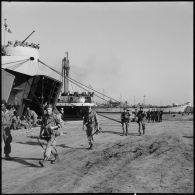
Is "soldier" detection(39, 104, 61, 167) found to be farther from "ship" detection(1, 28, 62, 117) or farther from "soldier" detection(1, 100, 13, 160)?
"ship" detection(1, 28, 62, 117)

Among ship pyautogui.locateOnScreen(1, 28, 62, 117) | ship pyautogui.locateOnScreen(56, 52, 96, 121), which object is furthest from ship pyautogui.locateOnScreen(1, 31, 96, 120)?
ship pyautogui.locateOnScreen(56, 52, 96, 121)

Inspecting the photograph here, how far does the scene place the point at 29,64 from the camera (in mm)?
21375

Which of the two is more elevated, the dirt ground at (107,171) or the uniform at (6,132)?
the uniform at (6,132)

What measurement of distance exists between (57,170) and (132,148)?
339 centimetres

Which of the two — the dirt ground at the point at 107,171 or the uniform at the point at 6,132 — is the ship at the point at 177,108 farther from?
the uniform at the point at 6,132

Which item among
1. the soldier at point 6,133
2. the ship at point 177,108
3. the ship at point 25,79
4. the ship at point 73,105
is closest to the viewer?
the soldier at point 6,133

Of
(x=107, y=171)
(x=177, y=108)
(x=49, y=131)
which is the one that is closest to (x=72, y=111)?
(x=49, y=131)

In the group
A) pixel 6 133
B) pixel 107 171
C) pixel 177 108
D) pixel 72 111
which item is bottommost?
pixel 177 108

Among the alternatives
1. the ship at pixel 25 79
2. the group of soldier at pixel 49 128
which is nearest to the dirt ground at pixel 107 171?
the group of soldier at pixel 49 128

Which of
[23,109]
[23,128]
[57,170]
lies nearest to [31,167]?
[57,170]

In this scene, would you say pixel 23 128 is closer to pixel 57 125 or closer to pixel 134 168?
pixel 57 125

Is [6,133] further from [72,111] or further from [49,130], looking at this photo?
[72,111]

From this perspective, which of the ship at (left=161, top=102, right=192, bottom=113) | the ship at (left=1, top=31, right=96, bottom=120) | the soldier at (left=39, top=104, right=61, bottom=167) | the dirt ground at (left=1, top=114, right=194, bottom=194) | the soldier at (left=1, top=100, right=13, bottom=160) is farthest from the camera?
the ship at (left=161, top=102, right=192, bottom=113)

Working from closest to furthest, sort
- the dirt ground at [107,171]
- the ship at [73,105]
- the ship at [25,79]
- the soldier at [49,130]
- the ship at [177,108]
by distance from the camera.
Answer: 1. the dirt ground at [107,171]
2. the soldier at [49,130]
3. the ship at [25,79]
4. the ship at [73,105]
5. the ship at [177,108]
